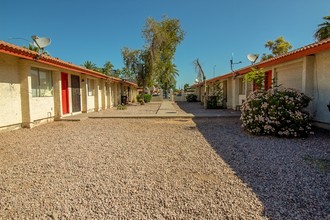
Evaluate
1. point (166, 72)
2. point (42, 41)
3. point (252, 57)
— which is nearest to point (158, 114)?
point (252, 57)

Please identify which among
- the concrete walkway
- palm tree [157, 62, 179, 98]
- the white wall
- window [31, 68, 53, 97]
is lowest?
the concrete walkway

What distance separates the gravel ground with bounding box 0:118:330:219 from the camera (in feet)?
8.44

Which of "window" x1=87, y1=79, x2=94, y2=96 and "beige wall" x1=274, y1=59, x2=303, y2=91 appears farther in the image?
"window" x1=87, y1=79, x2=94, y2=96

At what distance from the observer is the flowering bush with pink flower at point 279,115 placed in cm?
648

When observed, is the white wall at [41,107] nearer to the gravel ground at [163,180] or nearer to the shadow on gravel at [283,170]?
the gravel ground at [163,180]

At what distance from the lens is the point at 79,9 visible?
45.3 feet

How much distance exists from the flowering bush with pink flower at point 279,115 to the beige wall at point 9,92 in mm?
8482

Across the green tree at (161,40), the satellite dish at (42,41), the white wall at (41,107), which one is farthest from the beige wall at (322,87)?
the green tree at (161,40)

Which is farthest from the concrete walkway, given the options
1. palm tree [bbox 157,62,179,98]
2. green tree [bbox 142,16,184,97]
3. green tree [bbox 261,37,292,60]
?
green tree [bbox 261,37,292,60]

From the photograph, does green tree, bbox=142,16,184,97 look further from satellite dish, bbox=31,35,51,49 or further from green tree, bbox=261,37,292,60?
satellite dish, bbox=31,35,51,49

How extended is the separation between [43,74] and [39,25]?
796 cm

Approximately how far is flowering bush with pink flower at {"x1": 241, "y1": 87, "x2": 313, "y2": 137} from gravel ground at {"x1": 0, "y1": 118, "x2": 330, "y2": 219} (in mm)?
536

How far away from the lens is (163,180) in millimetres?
3461

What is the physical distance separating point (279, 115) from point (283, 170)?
127 inches
